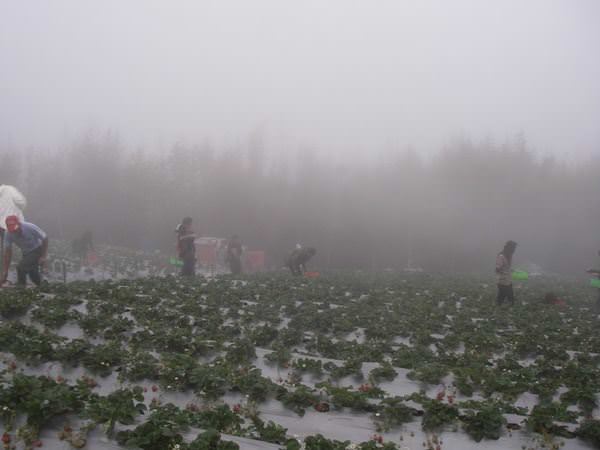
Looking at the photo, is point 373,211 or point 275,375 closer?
point 275,375

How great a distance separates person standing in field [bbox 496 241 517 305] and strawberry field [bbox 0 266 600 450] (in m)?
1.98

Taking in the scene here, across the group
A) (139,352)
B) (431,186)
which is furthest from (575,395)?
(431,186)

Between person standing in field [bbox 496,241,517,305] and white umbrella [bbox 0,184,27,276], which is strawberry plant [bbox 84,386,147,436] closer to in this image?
white umbrella [bbox 0,184,27,276]

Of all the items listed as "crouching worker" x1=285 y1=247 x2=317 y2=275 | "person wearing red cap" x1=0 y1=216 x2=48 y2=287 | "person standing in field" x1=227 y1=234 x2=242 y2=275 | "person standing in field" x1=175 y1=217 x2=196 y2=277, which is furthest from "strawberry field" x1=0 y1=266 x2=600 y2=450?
"person standing in field" x1=227 y1=234 x2=242 y2=275

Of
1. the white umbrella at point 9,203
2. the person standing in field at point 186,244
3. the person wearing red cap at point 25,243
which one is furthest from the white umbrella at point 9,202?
the person standing in field at point 186,244

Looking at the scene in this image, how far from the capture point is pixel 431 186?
47.4m

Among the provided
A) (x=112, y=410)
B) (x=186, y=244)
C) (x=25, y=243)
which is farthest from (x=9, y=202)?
(x=112, y=410)

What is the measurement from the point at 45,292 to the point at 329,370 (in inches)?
270

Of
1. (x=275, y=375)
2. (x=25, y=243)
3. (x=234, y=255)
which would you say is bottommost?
(x=275, y=375)

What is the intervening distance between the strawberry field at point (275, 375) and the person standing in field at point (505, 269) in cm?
198

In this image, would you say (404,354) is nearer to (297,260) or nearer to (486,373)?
(486,373)

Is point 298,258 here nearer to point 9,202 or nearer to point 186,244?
point 186,244

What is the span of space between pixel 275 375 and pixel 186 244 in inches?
374

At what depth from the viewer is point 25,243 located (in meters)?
11.1
